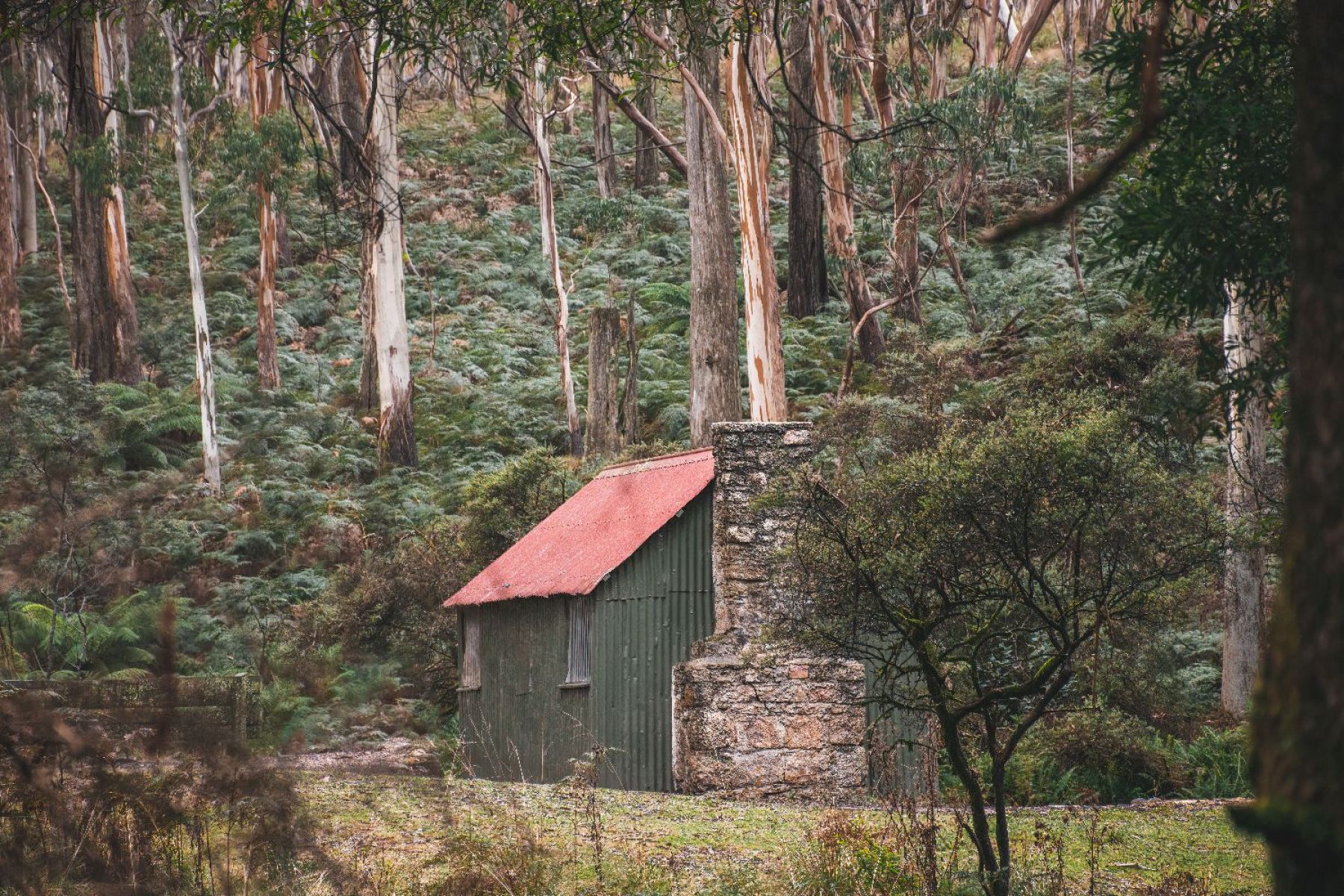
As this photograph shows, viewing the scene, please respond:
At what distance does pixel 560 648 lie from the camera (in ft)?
52.9

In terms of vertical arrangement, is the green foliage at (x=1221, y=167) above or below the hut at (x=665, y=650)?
above

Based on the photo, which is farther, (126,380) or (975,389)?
(126,380)

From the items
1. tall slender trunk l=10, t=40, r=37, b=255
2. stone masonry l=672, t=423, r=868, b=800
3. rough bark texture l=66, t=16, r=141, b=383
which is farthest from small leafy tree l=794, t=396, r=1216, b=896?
tall slender trunk l=10, t=40, r=37, b=255

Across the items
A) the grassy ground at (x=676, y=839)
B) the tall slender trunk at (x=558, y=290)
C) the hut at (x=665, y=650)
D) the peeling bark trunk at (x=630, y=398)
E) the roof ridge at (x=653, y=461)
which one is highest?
the tall slender trunk at (x=558, y=290)

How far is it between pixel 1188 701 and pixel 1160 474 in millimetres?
10352

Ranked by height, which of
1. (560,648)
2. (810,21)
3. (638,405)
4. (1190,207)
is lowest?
(560,648)

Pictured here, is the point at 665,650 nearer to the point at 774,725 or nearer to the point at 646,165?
the point at 774,725

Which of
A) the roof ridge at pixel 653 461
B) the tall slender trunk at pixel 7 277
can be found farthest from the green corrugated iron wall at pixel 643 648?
the tall slender trunk at pixel 7 277

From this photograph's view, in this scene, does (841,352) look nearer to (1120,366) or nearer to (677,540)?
(1120,366)

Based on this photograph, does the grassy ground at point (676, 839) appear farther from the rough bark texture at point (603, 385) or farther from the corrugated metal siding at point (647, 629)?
the rough bark texture at point (603, 385)

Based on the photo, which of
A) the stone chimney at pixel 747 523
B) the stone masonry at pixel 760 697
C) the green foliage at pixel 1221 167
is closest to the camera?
the green foliage at pixel 1221 167

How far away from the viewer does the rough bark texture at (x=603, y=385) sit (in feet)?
77.6

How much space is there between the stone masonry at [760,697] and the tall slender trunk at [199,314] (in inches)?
649

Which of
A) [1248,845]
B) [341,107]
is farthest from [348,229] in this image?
[1248,845]
